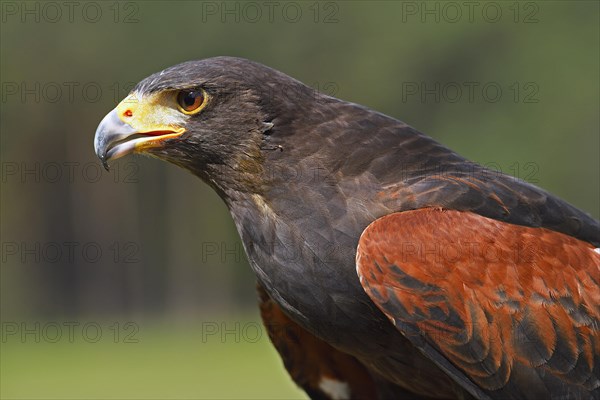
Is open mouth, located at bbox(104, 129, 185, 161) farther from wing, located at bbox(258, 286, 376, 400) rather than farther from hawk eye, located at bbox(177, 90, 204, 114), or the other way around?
wing, located at bbox(258, 286, 376, 400)

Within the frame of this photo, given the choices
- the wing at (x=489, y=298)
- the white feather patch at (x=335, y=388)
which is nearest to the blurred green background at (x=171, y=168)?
the white feather patch at (x=335, y=388)

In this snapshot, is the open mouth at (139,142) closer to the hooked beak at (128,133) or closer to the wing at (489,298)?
the hooked beak at (128,133)

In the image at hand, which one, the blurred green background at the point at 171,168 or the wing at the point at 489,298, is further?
the blurred green background at the point at 171,168

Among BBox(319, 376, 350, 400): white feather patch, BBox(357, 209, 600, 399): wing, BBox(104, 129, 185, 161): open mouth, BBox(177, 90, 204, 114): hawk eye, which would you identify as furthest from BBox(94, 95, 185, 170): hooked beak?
BBox(319, 376, 350, 400): white feather patch

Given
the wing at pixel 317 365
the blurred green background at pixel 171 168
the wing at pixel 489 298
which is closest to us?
the wing at pixel 489 298

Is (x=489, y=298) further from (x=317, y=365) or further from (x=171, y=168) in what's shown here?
(x=171, y=168)

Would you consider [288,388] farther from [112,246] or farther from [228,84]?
[112,246]

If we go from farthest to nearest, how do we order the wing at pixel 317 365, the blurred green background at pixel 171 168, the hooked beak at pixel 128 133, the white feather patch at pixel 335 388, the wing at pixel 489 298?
the blurred green background at pixel 171 168 → the white feather patch at pixel 335 388 → the wing at pixel 317 365 → the hooked beak at pixel 128 133 → the wing at pixel 489 298

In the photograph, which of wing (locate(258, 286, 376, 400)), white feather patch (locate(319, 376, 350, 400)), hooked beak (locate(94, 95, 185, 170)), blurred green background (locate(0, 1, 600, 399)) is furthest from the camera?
blurred green background (locate(0, 1, 600, 399))

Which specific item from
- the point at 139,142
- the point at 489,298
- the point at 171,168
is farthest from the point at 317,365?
the point at 171,168
